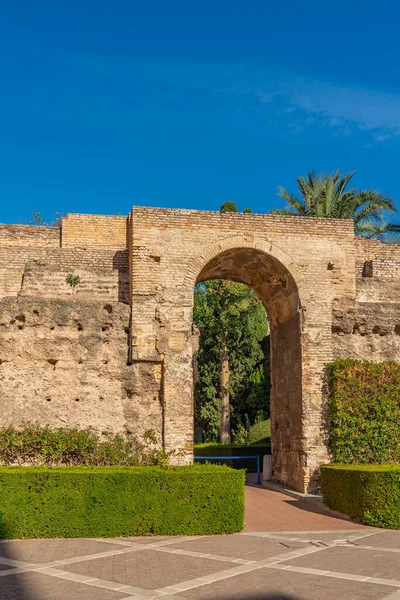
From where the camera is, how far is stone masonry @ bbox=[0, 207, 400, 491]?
12.9 meters

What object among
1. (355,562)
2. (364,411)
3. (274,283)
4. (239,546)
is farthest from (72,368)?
(355,562)

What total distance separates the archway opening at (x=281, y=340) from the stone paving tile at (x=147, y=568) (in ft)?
21.5

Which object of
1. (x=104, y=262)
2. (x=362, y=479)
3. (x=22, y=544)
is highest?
(x=104, y=262)

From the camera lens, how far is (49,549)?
322 inches

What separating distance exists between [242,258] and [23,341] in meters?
5.52

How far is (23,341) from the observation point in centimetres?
1287

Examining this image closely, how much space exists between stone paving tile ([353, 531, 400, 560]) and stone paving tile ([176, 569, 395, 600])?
2311 millimetres

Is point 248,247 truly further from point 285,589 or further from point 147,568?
point 285,589

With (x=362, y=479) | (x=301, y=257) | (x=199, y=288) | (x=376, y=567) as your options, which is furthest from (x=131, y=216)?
(x=199, y=288)

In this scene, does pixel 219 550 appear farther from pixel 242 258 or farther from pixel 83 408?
pixel 242 258

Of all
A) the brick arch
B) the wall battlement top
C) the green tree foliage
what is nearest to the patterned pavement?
the brick arch

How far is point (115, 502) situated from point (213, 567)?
244 centimetres

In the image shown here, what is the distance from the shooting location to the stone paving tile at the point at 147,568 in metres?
6.58

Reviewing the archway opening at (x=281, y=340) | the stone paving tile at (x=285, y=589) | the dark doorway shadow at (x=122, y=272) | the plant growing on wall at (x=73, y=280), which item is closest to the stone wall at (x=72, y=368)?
the plant growing on wall at (x=73, y=280)
